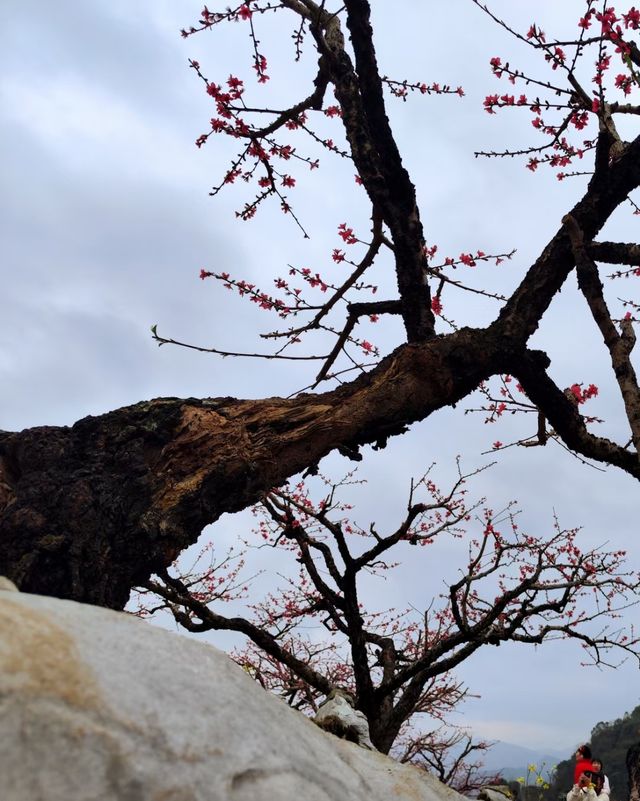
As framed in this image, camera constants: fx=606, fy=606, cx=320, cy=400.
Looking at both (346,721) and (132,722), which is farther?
(346,721)

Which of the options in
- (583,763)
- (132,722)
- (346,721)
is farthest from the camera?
(583,763)

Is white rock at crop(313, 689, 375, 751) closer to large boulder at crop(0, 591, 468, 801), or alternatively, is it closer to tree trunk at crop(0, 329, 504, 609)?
large boulder at crop(0, 591, 468, 801)

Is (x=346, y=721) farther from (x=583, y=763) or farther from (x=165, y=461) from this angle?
(x=583, y=763)

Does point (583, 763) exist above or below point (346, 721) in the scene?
below

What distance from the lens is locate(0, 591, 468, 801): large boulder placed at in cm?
139

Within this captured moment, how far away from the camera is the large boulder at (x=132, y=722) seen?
1394mm

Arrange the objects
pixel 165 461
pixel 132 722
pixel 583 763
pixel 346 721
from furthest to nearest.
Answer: pixel 583 763 < pixel 165 461 < pixel 346 721 < pixel 132 722

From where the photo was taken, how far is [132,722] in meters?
1.52

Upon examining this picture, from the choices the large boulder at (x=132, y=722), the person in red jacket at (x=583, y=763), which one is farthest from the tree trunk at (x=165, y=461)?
the person in red jacket at (x=583, y=763)

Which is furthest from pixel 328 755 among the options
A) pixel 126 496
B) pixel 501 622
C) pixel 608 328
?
pixel 501 622

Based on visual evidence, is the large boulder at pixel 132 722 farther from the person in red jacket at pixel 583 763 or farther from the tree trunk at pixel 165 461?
the person in red jacket at pixel 583 763

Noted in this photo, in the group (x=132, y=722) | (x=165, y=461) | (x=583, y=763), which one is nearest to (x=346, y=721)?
(x=132, y=722)

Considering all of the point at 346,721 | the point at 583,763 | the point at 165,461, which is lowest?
the point at 583,763

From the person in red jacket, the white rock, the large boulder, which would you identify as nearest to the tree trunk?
the white rock
